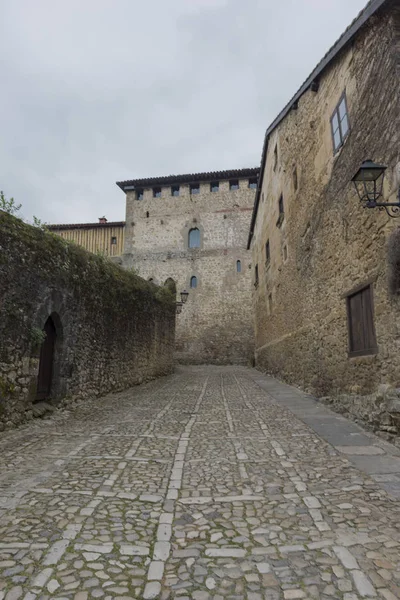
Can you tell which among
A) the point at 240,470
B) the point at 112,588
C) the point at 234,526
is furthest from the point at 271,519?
the point at 112,588

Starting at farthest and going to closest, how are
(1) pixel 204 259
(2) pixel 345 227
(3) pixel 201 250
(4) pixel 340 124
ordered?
(3) pixel 201 250 < (1) pixel 204 259 < (4) pixel 340 124 < (2) pixel 345 227

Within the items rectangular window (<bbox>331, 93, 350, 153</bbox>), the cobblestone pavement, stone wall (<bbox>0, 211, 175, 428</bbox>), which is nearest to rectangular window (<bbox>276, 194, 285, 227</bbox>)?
rectangular window (<bbox>331, 93, 350, 153</bbox>)

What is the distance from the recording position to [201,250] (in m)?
26.7

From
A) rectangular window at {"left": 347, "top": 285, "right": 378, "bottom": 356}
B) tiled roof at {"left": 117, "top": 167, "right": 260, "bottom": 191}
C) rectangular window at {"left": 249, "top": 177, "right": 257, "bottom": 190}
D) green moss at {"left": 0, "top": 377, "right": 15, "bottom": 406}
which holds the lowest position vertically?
green moss at {"left": 0, "top": 377, "right": 15, "bottom": 406}

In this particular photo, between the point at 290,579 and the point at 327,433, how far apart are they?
3301mm

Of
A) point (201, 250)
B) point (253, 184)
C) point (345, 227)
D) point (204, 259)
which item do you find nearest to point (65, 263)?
point (345, 227)

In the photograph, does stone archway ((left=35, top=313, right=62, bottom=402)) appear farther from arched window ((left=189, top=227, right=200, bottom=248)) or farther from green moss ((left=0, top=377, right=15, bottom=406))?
arched window ((left=189, top=227, right=200, bottom=248))

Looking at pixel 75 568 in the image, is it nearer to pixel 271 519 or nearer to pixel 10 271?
pixel 271 519

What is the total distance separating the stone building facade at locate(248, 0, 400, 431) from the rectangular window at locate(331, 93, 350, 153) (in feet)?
0.06

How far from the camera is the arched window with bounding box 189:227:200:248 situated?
27062mm

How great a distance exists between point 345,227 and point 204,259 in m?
20.4

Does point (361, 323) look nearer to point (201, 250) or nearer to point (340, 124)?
point (340, 124)

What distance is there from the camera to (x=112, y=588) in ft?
6.21

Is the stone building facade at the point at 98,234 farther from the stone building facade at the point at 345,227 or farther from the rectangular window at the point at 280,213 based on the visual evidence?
the stone building facade at the point at 345,227
